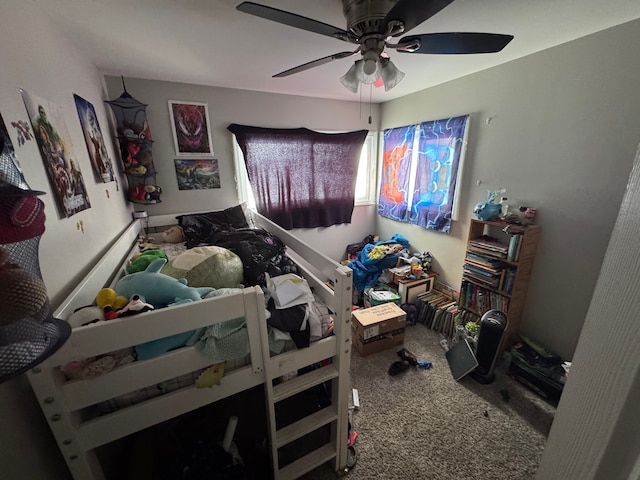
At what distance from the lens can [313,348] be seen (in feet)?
3.66

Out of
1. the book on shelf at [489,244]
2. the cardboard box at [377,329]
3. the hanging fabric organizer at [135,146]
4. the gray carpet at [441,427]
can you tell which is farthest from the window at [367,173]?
the hanging fabric organizer at [135,146]

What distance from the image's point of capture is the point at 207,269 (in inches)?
50.1

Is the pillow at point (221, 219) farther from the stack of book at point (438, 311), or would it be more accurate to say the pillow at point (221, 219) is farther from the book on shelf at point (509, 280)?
the book on shelf at point (509, 280)

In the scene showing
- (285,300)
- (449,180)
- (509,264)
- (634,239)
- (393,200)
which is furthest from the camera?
(393,200)

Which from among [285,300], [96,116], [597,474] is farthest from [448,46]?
[96,116]

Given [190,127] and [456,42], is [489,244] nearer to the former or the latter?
[456,42]

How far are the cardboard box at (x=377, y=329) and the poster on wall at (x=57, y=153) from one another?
1.97 meters

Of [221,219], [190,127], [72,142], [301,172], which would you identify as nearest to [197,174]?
[190,127]

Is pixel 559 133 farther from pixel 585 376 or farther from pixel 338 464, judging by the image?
pixel 338 464

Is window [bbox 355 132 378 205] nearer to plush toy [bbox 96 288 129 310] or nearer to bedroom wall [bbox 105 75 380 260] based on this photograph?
bedroom wall [bbox 105 75 380 260]

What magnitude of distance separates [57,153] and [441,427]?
2544 mm

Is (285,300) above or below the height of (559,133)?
below

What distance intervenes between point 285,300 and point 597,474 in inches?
36.7

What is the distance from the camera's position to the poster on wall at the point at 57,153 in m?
1.07
